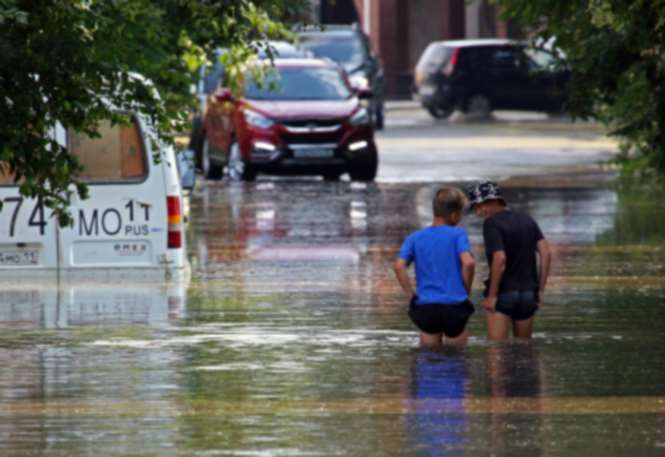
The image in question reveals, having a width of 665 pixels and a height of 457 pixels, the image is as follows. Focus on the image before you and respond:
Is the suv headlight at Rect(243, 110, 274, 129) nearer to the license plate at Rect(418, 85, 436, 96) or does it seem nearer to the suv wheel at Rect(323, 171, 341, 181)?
the suv wheel at Rect(323, 171, 341, 181)

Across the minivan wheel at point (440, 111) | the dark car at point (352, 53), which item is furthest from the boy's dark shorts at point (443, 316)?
the minivan wheel at point (440, 111)

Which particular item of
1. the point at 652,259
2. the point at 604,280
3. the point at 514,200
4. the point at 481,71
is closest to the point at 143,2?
the point at 604,280

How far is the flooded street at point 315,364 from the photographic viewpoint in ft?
35.9

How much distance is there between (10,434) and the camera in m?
11.1

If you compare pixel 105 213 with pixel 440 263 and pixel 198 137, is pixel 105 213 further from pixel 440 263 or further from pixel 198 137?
pixel 198 137

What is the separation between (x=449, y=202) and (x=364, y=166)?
2100cm

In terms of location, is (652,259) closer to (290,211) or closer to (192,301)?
(192,301)

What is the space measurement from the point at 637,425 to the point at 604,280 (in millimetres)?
8439

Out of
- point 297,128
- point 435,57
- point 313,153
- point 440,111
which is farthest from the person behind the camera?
point 440,111

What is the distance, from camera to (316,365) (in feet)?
45.2

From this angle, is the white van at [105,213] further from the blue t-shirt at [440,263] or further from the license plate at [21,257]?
the blue t-shirt at [440,263]

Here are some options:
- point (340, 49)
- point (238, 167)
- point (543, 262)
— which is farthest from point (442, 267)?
→ point (340, 49)

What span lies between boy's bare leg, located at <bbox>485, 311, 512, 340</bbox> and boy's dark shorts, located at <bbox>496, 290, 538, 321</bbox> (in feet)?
0.18

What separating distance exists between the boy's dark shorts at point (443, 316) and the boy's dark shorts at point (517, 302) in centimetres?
31
